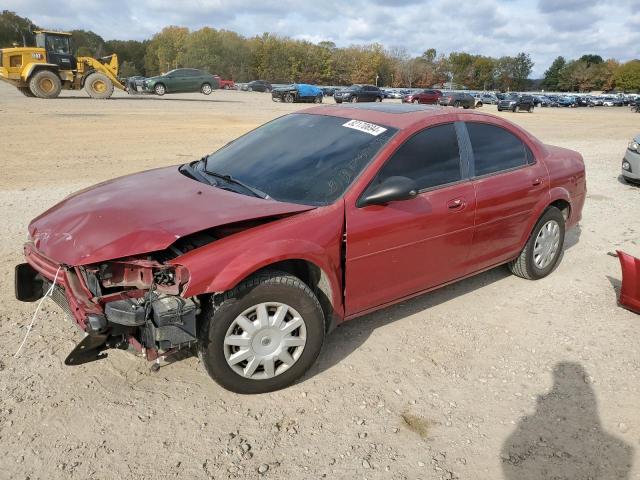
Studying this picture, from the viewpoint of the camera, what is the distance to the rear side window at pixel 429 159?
3.56 metres

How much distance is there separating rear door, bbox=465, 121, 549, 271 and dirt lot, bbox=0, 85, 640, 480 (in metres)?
0.51

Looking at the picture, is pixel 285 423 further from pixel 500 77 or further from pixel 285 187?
pixel 500 77

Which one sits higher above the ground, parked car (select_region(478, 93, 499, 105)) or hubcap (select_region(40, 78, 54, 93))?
parked car (select_region(478, 93, 499, 105))

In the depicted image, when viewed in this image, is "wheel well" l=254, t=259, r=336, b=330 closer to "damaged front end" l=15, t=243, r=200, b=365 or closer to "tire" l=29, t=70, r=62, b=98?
"damaged front end" l=15, t=243, r=200, b=365

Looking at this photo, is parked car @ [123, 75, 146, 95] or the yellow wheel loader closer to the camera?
the yellow wheel loader

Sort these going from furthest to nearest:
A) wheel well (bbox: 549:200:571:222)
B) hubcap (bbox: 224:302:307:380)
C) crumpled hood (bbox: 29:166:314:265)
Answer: wheel well (bbox: 549:200:571:222) < hubcap (bbox: 224:302:307:380) < crumpled hood (bbox: 29:166:314:265)

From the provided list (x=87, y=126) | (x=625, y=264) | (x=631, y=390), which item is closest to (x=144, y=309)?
(x=631, y=390)

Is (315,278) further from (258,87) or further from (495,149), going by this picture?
(258,87)

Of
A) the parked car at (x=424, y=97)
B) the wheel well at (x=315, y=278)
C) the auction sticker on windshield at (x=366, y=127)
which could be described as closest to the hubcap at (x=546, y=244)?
the auction sticker on windshield at (x=366, y=127)

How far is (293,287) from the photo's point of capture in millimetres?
2996

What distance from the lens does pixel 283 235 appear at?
2.98 meters

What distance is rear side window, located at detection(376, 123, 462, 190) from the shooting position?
3562 mm

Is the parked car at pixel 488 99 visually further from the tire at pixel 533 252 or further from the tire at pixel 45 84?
the tire at pixel 533 252

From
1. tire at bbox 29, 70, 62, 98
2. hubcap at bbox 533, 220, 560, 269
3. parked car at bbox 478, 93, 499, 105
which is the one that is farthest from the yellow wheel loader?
parked car at bbox 478, 93, 499, 105
